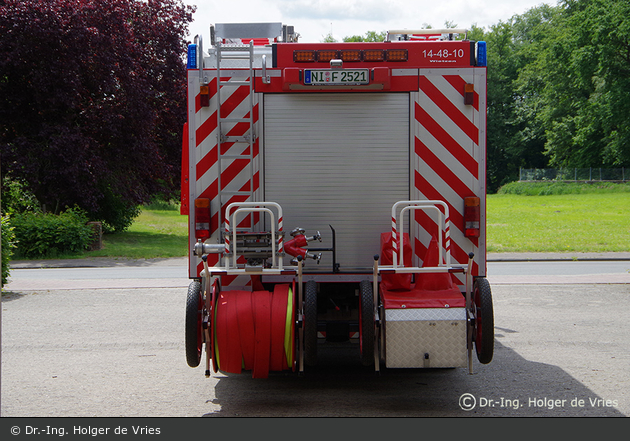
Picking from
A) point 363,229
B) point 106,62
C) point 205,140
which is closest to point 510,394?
point 363,229

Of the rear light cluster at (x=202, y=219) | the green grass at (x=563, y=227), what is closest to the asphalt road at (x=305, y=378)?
the rear light cluster at (x=202, y=219)

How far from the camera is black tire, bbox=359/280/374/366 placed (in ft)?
16.5

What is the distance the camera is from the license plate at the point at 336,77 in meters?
5.79

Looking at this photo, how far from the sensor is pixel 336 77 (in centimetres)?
582

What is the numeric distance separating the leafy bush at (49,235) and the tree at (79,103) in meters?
1.50

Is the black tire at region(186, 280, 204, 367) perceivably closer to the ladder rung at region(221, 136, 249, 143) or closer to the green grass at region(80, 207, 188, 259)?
the ladder rung at region(221, 136, 249, 143)

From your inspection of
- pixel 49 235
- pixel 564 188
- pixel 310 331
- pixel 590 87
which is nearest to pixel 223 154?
pixel 310 331

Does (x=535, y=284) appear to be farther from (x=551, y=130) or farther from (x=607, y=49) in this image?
(x=551, y=130)

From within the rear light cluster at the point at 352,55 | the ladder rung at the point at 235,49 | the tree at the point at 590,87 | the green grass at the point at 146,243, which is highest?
the tree at the point at 590,87

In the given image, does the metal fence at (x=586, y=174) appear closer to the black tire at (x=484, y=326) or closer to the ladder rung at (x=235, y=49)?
Answer: the black tire at (x=484, y=326)

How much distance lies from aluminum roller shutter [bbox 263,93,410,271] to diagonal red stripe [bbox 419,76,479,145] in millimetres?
204

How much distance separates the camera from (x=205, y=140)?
19.6 ft

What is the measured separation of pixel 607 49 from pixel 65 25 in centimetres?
4107

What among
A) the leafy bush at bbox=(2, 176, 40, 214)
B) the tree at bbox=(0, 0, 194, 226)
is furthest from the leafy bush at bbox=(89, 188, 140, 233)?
the leafy bush at bbox=(2, 176, 40, 214)
